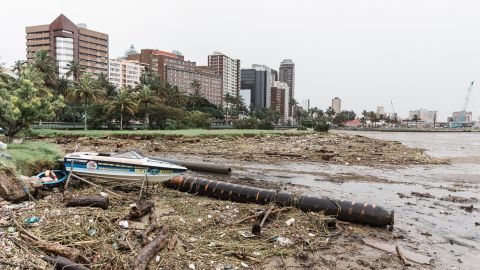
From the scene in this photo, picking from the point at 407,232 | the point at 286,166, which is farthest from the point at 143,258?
the point at 286,166

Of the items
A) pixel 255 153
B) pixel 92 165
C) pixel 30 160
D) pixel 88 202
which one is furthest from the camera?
pixel 255 153

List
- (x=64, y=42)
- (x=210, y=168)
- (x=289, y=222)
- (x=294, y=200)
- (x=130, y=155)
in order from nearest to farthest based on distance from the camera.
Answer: (x=289, y=222) → (x=294, y=200) → (x=130, y=155) → (x=210, y=168) → (x=64, y=42)

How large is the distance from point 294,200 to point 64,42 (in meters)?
147

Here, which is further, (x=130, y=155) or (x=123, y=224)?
(x=130, y=155)

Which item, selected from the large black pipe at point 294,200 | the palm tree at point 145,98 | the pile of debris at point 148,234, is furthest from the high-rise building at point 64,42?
the pile of debris at point 148,234

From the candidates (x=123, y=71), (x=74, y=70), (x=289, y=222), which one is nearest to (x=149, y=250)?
(x=289, y=222)

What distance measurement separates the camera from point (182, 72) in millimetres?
171750

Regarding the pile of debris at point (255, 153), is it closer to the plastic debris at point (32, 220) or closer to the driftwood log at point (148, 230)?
the driftwood log at point (148, 230)

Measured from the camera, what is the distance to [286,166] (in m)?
25.1

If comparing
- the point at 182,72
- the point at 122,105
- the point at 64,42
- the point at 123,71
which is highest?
the point at 64,42

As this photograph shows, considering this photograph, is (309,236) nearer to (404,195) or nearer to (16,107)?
(404,195)

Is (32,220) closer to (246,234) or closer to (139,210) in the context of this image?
(139,210)

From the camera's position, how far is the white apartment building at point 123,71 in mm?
160000

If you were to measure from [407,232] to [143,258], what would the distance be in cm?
737
